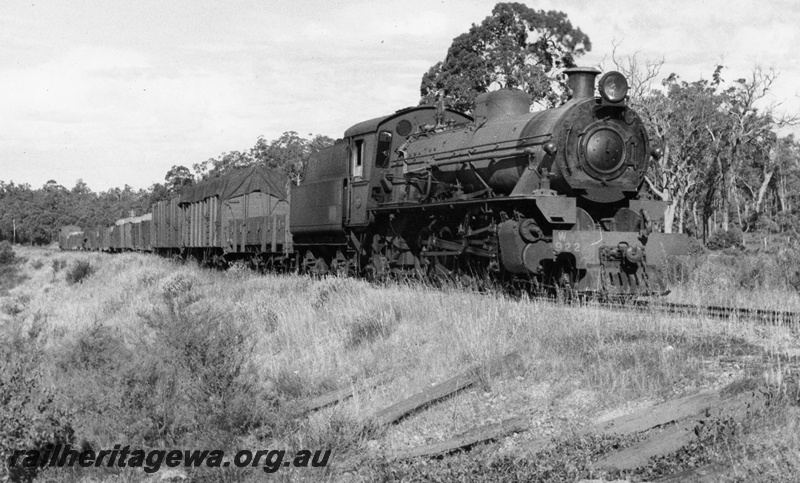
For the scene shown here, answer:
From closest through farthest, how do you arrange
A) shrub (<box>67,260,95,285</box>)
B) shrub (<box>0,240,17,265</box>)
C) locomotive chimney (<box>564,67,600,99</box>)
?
locomotive chimney (<box>564,67,600,99</box>)
shrub (<box>67,260,95,285</box>)
shrub (<box>0,240,17,265</box>)

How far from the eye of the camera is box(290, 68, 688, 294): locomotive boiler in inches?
461

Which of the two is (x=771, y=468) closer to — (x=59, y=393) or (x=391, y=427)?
(x=391, y=427)

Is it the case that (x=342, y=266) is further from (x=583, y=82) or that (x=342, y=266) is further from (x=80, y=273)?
(x=80, y=273)

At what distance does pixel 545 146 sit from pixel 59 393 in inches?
295

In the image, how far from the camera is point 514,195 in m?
12.0

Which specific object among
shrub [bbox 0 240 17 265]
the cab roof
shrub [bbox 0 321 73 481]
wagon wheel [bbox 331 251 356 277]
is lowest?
shrub [bbox 0 240 17 265]

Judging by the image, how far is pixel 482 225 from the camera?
43.9ft

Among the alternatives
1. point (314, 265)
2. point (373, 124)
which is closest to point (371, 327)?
point (373, 124)

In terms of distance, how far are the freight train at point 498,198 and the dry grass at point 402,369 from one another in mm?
1740

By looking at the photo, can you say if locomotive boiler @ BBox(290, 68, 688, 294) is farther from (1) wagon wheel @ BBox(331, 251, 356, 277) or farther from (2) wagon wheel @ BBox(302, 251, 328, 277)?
(2) wagon wheel @ BBox(302, 251, 328, 277)

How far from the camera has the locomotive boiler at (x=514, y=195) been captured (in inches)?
461

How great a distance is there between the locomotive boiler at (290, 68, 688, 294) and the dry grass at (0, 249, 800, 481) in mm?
1642

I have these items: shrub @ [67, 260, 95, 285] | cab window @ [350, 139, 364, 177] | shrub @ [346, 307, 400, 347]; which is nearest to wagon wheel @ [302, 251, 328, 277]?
cab window @ [350, 139, 364, 177]

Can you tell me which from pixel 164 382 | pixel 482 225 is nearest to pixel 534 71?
pixel 482 225
